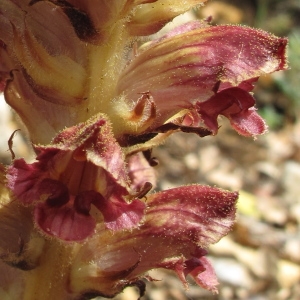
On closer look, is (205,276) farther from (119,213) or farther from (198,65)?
(198,65)

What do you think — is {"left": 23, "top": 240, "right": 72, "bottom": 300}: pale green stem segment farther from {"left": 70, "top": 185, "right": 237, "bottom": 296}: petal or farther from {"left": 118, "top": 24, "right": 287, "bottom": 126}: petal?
{"left": 118, "top": 24, "right": 287, "bottom": 126}: petal

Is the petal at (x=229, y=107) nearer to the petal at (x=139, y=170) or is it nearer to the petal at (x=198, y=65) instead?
the petal at (x=198, y=65)

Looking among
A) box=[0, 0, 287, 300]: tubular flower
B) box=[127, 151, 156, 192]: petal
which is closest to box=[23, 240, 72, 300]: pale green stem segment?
box=[0, 0, 287, 300]: tubular flower

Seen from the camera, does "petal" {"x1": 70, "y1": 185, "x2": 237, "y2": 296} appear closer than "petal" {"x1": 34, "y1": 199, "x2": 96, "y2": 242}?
No

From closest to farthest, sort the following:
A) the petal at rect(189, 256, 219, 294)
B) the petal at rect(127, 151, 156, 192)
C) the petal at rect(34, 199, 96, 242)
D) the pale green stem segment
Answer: the petal at rect(34, 199, 96, 242), the pale green stem segment, the petal at rect(189, 256, 219, 294), the petal at rect(127, 151, 156, 192)

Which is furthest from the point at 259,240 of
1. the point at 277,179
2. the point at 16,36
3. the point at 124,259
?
the point at 16,36

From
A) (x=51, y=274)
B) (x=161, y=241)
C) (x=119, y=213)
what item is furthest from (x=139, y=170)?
(x=119, y=213)

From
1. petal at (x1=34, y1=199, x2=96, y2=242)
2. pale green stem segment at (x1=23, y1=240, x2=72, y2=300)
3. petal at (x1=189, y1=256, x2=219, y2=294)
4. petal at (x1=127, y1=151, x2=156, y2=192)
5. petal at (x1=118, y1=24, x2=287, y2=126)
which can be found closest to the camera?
petal at (x1=34, y1=199, x2=96, y2=242)
